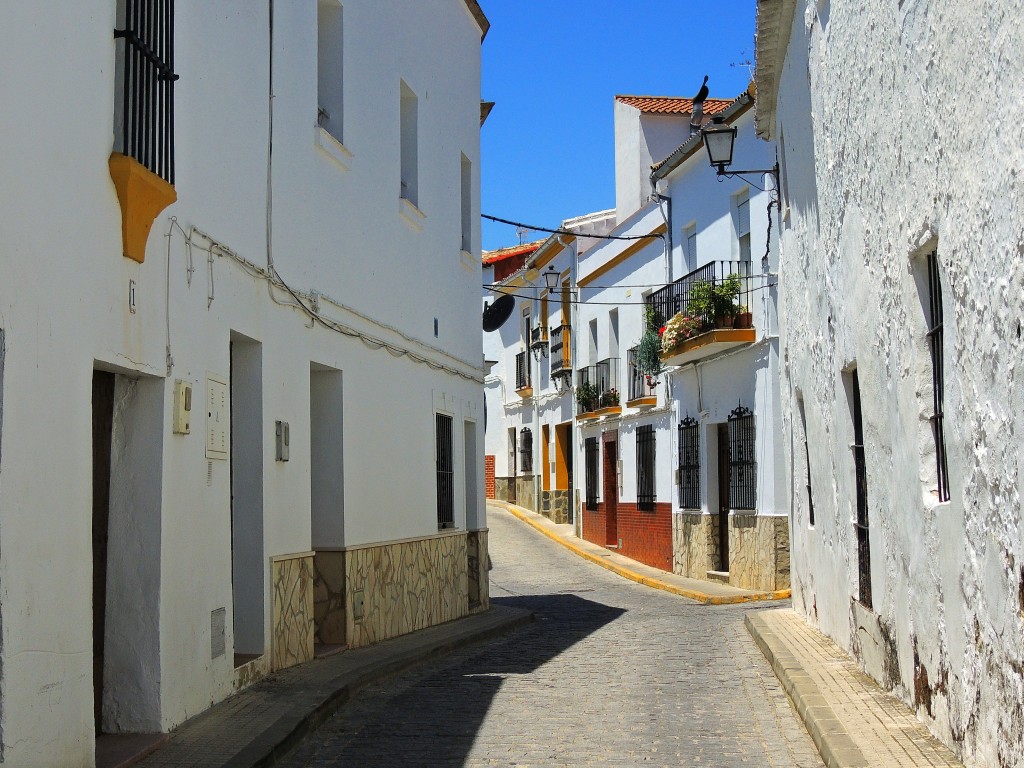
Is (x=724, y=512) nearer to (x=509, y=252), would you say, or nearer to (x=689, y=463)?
(x=689, y=463)

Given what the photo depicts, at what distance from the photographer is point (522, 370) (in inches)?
1476

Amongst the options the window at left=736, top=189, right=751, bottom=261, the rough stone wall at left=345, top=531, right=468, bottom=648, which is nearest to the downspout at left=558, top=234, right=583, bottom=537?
the window at left=736, top=189, right=751, bottom=261

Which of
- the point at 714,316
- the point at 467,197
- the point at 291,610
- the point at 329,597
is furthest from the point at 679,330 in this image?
the point at 291,610

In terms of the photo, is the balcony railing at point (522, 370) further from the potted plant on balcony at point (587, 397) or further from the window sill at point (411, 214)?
the window sill at point (411, 214)

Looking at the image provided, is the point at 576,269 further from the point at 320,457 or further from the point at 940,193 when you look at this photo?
the point at 940,193

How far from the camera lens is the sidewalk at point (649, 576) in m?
17.3

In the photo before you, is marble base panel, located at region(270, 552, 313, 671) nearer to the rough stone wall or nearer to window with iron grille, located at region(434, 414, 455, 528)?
the rough stone wall

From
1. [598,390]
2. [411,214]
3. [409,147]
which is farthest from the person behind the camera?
[598,390]

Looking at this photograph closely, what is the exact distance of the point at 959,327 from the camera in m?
5.68

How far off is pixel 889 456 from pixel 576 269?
21696 mm

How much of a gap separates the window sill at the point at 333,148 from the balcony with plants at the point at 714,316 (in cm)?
873

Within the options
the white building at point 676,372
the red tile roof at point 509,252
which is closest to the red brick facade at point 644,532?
the white building at point 676,372

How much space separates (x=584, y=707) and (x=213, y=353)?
348cm

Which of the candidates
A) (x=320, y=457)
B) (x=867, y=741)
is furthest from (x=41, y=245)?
(x=320, y=457)
